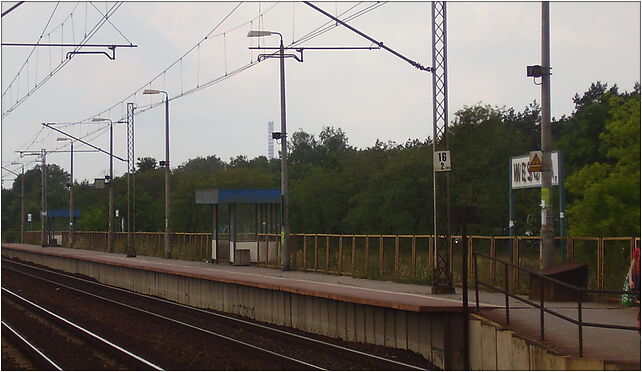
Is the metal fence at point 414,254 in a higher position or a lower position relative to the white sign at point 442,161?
lower

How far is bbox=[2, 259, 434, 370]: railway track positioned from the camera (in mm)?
16703

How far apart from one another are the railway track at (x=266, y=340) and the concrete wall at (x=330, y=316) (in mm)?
339

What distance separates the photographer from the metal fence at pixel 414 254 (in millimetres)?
21844

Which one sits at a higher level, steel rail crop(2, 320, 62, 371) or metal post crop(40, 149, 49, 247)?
metal post crop(40, 149, 49, 247)

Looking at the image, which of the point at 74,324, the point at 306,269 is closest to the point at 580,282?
the point at 74,324

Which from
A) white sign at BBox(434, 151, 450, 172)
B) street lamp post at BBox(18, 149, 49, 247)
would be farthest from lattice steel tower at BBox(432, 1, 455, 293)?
street lamp post at BBox(18, 149, 49, 247)

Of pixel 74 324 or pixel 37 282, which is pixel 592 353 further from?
pixel 37 282

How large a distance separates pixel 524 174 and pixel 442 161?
4.13m

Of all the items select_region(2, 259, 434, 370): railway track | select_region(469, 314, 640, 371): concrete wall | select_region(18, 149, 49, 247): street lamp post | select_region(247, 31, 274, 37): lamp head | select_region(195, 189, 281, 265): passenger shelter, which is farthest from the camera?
select_region(18, 149, 49, 247): street lamp post


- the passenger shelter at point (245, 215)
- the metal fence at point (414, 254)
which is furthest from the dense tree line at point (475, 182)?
the passenger shelter at point (245, 215)

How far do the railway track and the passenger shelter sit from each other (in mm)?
4938

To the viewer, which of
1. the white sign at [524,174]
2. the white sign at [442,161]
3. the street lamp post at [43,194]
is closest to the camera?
the white sign at [442,161]

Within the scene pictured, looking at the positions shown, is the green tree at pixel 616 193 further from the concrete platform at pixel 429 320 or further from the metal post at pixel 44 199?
the metal post at pixel 44 199

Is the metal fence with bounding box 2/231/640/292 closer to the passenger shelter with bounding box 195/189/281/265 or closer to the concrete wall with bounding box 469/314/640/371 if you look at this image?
the passenger shelter with bounding box 195/189/281/265
